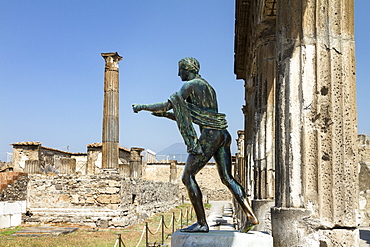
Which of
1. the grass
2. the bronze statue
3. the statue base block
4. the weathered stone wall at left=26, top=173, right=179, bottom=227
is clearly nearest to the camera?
the statue base block

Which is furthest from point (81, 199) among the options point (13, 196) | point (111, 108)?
point (111, 108)

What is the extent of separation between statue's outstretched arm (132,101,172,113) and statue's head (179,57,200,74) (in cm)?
50

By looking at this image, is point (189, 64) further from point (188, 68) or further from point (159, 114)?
point (159, 114)

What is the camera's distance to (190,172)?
5.20 meters

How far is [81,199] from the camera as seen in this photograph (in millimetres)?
16938

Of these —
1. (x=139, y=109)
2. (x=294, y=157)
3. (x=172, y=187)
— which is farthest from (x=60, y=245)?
(x=172, y=187)

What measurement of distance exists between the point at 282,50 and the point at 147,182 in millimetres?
17299

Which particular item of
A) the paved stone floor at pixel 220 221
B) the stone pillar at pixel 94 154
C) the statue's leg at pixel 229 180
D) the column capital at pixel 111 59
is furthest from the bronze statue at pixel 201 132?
the stone pillar at pixel 94 154

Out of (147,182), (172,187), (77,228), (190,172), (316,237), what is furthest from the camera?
(172,187)

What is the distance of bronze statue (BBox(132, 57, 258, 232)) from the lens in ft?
16.9

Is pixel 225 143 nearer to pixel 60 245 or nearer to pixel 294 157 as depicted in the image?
pixel 294 157

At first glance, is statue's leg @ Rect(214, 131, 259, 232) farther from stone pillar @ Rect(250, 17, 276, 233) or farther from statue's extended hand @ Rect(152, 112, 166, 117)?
stone pillar @ Rect(250, 17, 276, 233)

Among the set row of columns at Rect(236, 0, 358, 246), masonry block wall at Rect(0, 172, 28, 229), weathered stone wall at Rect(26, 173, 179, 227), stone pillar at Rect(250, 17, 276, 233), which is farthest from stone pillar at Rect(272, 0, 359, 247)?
masonry block wall at Rect(0, 172, 28, 229)

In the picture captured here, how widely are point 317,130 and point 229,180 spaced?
3.75 feet
